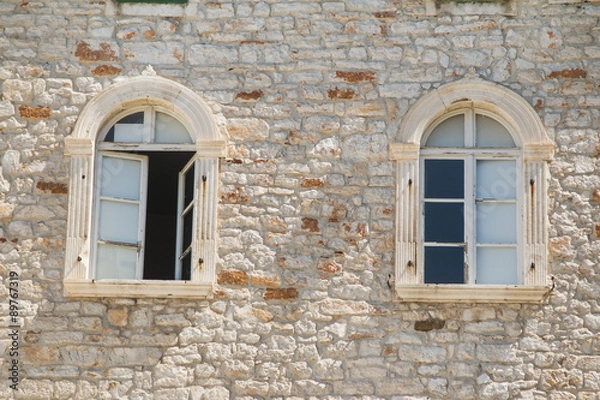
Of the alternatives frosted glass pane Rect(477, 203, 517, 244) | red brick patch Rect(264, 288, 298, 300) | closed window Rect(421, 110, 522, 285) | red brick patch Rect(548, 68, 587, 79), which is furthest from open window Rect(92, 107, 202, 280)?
red brick patch Rect(548, 68, 587, 79)

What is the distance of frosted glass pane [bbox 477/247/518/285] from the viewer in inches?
489

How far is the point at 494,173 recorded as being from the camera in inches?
499

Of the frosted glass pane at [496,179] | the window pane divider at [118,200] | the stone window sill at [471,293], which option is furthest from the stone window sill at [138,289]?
the frosted glass pane at [496,179]

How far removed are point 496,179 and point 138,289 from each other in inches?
125

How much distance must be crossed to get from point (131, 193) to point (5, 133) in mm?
1192

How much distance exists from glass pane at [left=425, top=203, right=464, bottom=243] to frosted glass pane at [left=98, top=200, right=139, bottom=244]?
2.49 meters

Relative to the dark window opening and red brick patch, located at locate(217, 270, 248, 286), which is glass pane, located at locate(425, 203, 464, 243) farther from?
the dark window opening

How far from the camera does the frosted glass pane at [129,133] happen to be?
12.8m

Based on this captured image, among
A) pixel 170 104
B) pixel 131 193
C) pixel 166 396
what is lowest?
pixel 166 396

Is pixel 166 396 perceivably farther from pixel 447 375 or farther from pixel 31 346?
pixel 447 375

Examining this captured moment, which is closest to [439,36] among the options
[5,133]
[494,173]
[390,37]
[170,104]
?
[390,37]

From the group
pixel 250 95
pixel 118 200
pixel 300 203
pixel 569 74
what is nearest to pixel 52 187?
pixel 118 200

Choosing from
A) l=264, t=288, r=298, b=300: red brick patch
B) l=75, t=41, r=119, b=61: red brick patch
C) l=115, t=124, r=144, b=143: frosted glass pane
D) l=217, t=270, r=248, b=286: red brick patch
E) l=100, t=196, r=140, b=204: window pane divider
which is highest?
l=75, t=41, r=119, b=61: red brick patch

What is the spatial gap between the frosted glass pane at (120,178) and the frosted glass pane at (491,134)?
2.95m
